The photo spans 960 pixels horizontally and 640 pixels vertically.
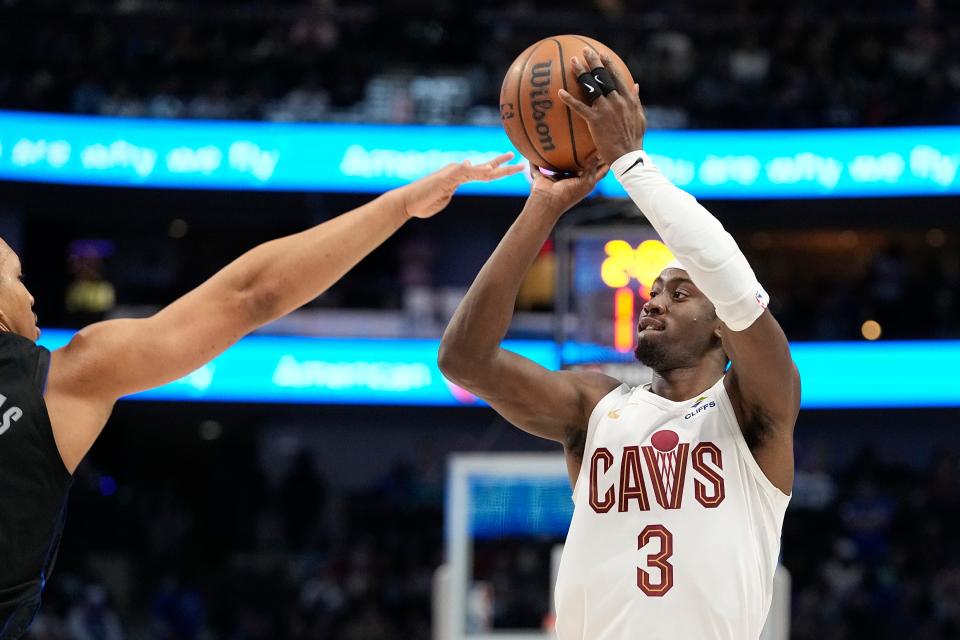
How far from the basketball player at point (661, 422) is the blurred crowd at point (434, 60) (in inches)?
586

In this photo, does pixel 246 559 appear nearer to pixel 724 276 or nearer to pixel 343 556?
pixel 343 556

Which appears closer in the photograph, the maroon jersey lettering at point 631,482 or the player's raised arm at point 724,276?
the player's raised arm at point 724,276

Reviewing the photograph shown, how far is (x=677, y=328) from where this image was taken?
3.89m

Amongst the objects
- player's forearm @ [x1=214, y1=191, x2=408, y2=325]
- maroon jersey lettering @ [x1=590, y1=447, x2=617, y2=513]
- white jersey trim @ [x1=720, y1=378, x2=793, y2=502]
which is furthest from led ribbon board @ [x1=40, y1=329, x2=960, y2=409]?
player's forearm @ [x1=214, y1=191, x2=408, y2=325]

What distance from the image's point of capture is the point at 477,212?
18.8 meters

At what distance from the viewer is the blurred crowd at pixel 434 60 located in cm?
1848

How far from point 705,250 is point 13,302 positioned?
1.76 meters

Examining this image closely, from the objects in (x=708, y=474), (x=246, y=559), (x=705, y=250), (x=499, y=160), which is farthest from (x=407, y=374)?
(x=705, y=250)

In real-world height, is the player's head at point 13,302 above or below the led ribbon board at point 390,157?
below

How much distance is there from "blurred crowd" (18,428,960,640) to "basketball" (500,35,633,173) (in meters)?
13.0

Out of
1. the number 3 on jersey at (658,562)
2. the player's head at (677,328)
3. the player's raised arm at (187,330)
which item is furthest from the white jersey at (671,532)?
the player's raised arm at (187,330)

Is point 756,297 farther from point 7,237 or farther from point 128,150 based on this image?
point 7,237

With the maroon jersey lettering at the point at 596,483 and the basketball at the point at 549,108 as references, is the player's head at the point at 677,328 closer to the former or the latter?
the maroon jersey lettering at the point at 596,483

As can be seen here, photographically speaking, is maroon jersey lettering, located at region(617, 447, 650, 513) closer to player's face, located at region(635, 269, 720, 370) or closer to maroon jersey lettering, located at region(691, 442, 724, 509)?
maroon jersey lettering, located at region(691, 442, 724, 509)
